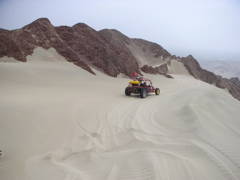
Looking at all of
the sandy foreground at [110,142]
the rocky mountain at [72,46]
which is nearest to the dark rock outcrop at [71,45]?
the rocky mountain at [72,46]

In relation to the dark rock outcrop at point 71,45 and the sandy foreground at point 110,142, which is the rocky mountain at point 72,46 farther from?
the sandy foreground at point 110,142

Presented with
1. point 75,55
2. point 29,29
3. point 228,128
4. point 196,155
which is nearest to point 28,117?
point 196,155

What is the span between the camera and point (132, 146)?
18.9ft

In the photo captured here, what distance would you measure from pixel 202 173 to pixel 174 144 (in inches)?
65.7

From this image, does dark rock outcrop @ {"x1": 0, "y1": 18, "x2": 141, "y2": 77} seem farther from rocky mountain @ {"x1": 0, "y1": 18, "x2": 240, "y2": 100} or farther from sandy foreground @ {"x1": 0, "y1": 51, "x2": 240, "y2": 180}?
sandy foreground @ {"x1": 0, "y1": 51, "x2": 240, "y2": 180}

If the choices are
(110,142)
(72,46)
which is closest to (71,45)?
(72,46)

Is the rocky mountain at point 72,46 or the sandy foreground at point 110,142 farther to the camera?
the rocky mountain at point 72,46

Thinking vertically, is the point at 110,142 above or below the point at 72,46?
below

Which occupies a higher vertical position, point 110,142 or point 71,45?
point 71,45

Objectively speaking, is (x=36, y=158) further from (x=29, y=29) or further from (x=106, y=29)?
(x=106, y=29)

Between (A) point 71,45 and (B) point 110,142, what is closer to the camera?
(B) point 110,142

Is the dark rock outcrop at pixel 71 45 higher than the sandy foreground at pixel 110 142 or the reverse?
higher

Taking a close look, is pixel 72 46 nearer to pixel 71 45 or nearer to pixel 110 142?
pixel 71 45

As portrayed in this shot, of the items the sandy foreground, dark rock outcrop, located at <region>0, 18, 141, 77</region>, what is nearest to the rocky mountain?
dark rock outcrop, located at <region>0, 18, 141, 77</region>
